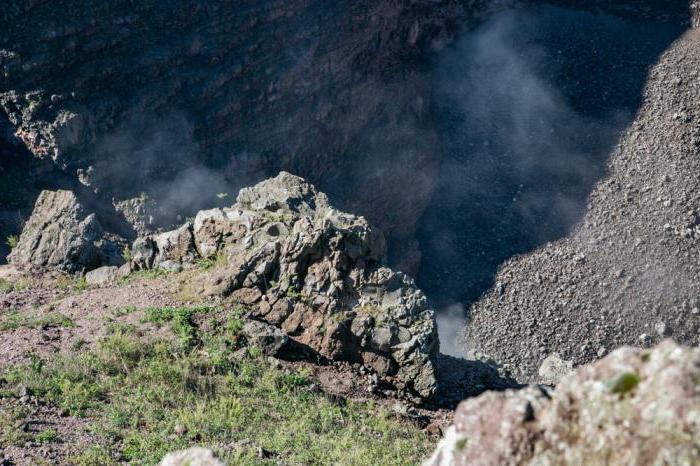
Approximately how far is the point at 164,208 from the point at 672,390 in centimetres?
2246

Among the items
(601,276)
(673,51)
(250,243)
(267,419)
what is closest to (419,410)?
(267,419)

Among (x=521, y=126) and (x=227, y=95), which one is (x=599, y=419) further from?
(x=521, y=126)

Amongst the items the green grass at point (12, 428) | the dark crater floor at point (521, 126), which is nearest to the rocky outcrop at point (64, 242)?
the green grass at point (12, 428)

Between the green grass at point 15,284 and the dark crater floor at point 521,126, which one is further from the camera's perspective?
the dark crater floor at point 521,126

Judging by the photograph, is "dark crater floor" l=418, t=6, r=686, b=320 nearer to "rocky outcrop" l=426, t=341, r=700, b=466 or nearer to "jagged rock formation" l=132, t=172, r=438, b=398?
"jagged rock formation" l=132, t=172, r=438, b=398

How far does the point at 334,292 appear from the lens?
16.4 m

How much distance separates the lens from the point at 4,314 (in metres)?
17.4

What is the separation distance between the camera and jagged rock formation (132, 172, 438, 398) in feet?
52.2

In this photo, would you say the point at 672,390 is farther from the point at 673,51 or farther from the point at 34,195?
the point at 673,51

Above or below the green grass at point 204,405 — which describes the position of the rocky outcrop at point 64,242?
above

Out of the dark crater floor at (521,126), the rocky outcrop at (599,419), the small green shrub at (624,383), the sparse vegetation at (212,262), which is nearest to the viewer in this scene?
the rocky outcrop at (599,419)

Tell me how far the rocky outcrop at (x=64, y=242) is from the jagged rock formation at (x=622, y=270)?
1322cm

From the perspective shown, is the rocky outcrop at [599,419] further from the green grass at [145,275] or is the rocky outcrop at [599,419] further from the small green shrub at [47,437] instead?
the green grass at [145,275]

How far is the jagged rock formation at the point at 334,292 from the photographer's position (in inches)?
627
